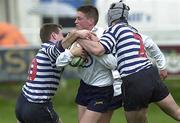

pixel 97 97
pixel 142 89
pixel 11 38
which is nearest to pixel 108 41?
pixel 142 89

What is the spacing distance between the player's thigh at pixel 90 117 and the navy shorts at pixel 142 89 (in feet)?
1.24

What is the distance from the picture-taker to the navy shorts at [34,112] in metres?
10.1

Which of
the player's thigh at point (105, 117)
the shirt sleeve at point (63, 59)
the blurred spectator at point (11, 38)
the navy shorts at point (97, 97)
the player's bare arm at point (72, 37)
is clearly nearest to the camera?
the shirt sleeve at point (63, 59)

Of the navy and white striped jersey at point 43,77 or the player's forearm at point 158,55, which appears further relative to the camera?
the player's forearm at point 158,55

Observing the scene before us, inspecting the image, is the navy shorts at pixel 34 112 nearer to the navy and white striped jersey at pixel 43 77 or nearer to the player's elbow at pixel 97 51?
the navy and white striped jersey at pixel 43 77

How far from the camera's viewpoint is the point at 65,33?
18.9 m

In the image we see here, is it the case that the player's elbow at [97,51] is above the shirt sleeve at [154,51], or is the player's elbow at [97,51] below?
above

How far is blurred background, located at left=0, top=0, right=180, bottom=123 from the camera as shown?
18.8 m

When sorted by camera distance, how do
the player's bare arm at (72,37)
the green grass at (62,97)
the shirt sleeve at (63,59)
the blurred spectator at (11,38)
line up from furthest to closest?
the blurred spectator at (11,38), the green grass at (62,97), the player's bare arm at (72,37), the shirt sleeve at (63,59)

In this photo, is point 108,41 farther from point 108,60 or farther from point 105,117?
point 105,117

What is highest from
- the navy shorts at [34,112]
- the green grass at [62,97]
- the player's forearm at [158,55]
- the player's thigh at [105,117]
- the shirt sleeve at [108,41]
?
the shirt sleeve at [108,41]

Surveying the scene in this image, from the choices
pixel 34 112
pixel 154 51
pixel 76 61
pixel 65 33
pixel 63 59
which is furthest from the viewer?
pixel 65 33

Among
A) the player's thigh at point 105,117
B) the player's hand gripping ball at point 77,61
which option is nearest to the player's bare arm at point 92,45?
the player's hand gripping ball at point 77,61

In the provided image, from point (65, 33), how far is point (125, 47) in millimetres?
8840
